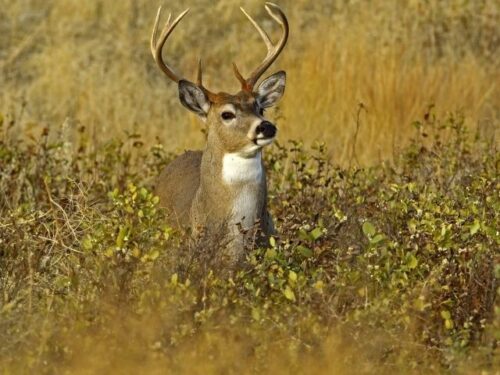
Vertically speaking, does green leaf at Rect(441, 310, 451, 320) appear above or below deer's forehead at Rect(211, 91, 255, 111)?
below

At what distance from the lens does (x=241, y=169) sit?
870cm

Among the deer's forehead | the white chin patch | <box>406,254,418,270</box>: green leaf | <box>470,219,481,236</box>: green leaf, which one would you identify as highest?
the deer's forehead

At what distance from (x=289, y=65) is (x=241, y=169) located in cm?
542

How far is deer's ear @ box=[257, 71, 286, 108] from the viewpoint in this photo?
950cm

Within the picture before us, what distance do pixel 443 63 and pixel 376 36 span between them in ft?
2.66

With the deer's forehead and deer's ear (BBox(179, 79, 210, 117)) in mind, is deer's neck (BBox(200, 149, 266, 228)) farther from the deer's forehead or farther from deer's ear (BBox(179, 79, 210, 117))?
deer's ear (BBox(179, 79, 210, 117))

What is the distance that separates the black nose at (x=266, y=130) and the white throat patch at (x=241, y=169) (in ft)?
0.60

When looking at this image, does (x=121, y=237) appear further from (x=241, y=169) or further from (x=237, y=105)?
(x=237, y=105)

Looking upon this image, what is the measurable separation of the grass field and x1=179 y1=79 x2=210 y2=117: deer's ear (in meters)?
0.65

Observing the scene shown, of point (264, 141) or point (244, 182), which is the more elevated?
point (264, 141)

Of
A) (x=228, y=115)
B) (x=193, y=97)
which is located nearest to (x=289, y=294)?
(x=228, y=115)

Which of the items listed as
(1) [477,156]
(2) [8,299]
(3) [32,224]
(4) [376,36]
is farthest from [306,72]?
(2) [8,299]

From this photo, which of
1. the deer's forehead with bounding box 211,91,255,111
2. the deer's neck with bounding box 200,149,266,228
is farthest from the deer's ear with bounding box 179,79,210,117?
the deer's neck with bounding box 200,149,266,228

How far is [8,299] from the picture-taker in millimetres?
7312
